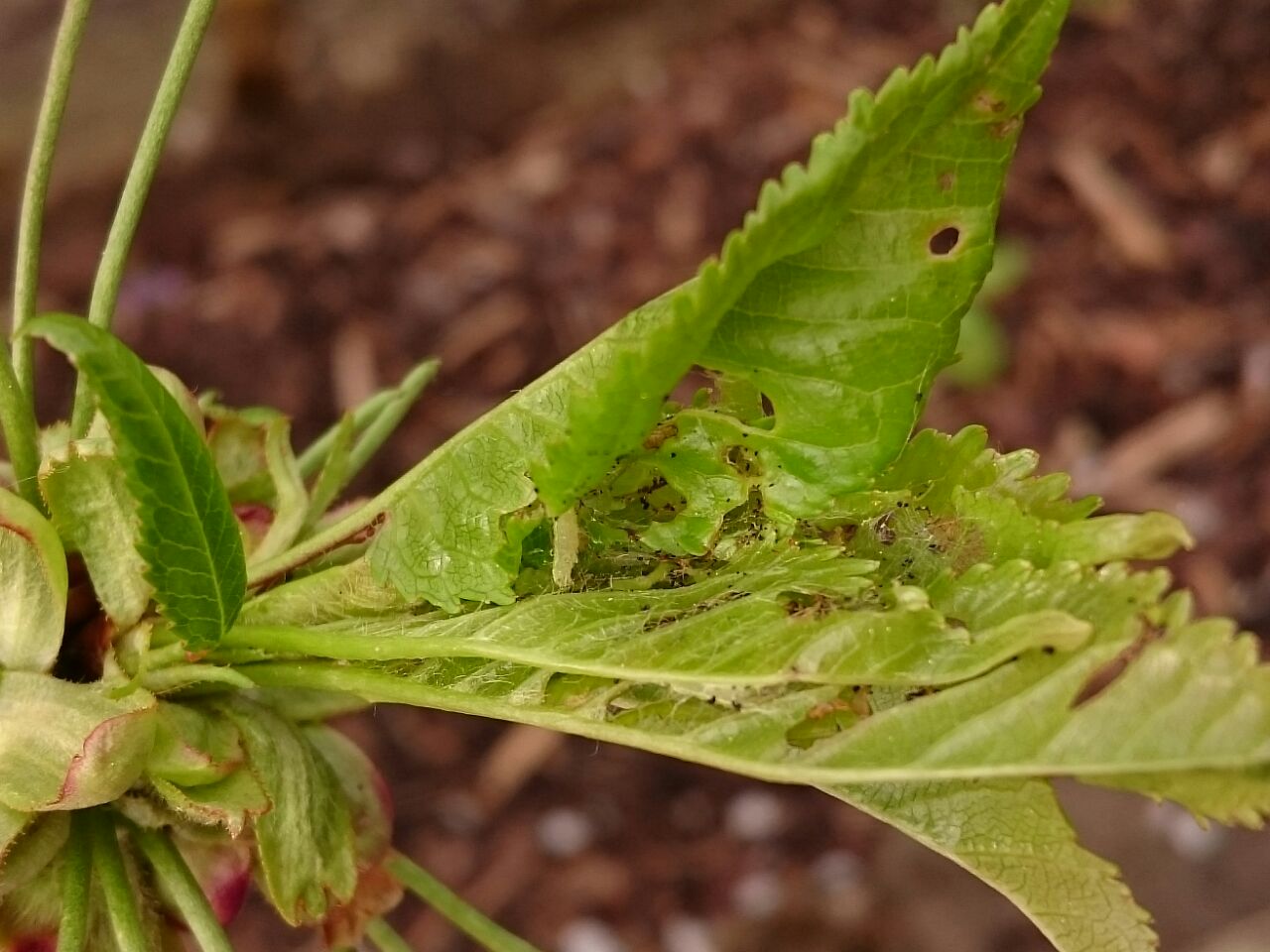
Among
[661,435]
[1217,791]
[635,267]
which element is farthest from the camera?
[635,267]

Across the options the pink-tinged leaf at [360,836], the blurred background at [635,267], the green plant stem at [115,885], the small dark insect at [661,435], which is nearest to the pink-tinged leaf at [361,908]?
the pink-tinged leaf at [360,836]

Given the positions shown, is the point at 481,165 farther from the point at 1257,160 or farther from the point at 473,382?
the point at 1257,160

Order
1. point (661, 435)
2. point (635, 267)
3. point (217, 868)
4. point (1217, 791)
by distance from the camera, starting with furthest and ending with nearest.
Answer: point (635, 267), point (217, 868), point (661, 435), point (1217, 791)

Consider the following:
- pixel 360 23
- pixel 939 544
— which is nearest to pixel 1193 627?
pixel 939 544

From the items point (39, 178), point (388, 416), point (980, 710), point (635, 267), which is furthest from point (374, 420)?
point (635, 267)

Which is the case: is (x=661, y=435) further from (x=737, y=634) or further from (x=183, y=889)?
(x=183, y=889)

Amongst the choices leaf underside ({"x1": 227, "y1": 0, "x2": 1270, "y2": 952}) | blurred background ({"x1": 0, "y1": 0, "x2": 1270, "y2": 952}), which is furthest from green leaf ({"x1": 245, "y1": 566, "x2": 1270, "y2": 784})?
blurred background ({"x1": 0, "y1": 0, "x2": 1270, "y2": 952})
